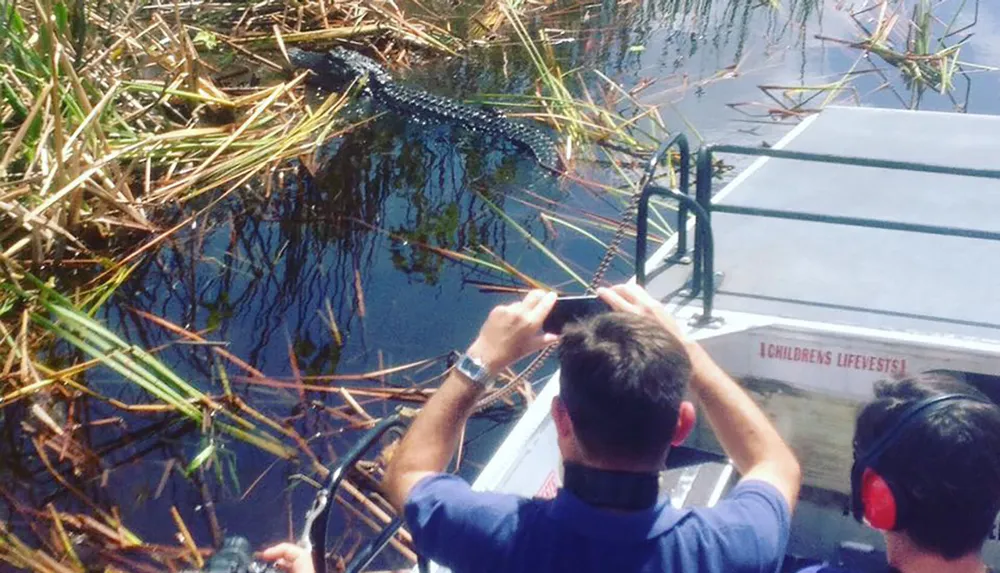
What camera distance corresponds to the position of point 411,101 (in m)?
7.82

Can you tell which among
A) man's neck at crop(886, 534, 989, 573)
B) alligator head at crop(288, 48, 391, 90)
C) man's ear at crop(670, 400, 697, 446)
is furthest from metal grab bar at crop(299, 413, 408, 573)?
alligator head at crop(288, 48, 391, 90)

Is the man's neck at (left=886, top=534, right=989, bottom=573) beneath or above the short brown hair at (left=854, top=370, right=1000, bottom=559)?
beneath

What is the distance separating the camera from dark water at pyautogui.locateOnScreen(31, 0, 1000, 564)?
422 centimetres

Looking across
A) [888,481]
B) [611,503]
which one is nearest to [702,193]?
[888,481]

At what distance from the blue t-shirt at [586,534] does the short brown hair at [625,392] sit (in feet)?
0.39

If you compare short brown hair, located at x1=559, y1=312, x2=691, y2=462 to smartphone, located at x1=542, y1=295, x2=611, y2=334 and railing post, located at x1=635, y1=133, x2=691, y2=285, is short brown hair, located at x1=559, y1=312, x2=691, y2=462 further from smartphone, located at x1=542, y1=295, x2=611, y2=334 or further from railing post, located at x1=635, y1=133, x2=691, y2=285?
railing post, located at x1=635, y1=133, x2=691, y2=285

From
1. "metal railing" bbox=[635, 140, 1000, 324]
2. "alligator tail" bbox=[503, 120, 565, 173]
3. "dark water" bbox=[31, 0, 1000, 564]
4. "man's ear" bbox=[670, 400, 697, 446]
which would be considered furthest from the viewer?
"alligator tail" bbox=[503, 120, 565, 173]

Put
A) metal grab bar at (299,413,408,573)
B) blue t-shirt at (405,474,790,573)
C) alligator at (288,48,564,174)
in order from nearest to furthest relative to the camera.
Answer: blue t-shirt at (405,474,790,573), metal grab bar at (299,413,408,573), alligator at (288,48,564,174)

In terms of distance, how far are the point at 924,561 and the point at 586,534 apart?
598 millimetres

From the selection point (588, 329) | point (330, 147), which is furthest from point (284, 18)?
point (588, 329)

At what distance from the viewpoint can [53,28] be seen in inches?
199

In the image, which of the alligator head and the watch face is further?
the alligator head

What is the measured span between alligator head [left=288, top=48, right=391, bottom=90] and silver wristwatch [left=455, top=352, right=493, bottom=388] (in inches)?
251

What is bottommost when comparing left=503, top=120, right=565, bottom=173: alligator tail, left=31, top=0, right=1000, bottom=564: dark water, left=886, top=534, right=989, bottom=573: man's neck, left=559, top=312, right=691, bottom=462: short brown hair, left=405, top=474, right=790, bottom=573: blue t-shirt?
left=31, top=0, right=1000, bottom=564: dark water
